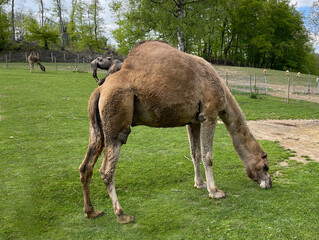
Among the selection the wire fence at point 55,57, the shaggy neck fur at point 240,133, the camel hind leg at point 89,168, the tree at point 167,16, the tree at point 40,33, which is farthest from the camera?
the tree at point 40,33

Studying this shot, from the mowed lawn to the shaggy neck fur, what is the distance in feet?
2.25

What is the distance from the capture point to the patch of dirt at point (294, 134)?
823cm

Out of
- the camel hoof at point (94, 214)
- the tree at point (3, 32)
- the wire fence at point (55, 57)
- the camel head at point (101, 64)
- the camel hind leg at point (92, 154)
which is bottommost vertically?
the camel hoof at point (94, 214)

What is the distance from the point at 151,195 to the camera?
5453 millimetres

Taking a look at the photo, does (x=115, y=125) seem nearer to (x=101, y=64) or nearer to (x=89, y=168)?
(x=89, y=168)

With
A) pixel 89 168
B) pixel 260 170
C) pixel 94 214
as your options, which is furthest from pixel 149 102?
pixel 260 170

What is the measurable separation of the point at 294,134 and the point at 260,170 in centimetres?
570

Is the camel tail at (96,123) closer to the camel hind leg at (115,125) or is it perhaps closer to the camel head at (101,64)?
the camel hind leg at (115,125)

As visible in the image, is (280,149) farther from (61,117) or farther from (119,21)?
(119,21)

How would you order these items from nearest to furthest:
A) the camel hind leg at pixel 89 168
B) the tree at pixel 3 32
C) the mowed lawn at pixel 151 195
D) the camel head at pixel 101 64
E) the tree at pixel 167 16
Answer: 1. the mowed lawn at pixel 151 195
2. the camel hind leg at pixel 89 168
3. the camel head at pixel 101 64
4. the tree at pixel 167 16
5. the tree at pixel 3 32

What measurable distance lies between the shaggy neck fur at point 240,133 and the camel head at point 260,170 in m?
0.08

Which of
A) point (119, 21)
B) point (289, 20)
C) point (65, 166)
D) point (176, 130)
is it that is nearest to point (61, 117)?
point (176, 130)

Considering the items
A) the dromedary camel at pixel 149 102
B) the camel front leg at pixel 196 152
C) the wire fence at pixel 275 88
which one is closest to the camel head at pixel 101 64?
the dromedary camel at pixel 149 102

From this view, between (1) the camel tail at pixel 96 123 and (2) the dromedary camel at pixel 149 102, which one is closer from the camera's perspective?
(2) the dromedary camel at pixel 149 102
